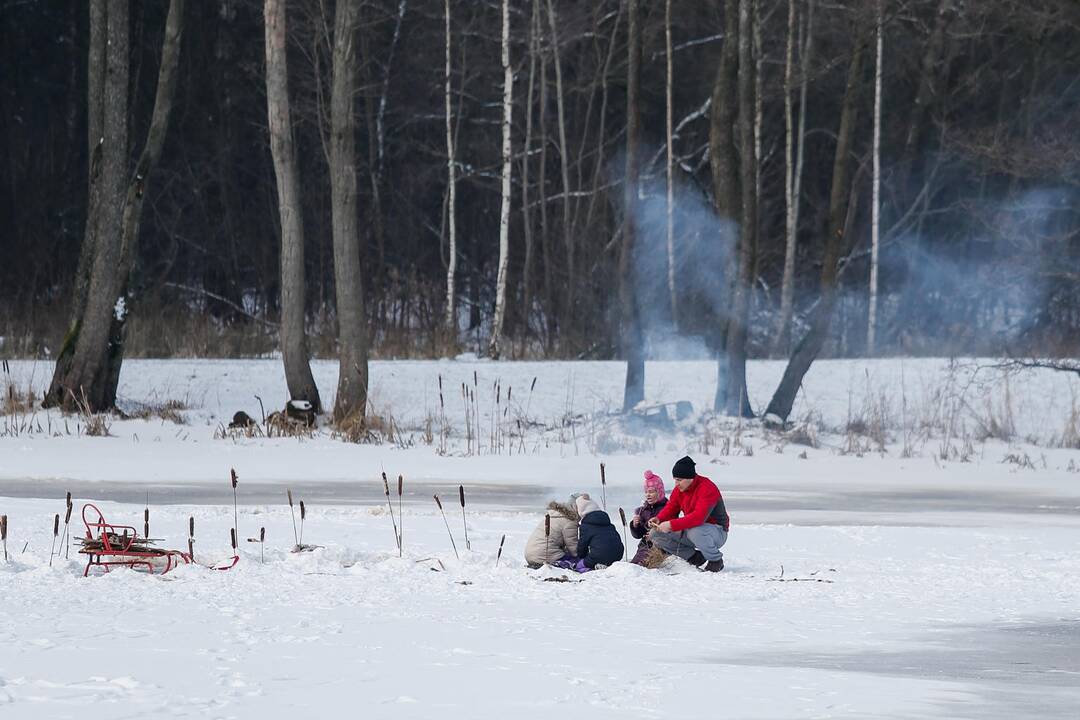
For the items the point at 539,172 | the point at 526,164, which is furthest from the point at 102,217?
the point at 539,172

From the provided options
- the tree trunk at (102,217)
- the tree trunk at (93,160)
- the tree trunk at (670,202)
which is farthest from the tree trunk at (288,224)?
the tree trunk at (670,202)

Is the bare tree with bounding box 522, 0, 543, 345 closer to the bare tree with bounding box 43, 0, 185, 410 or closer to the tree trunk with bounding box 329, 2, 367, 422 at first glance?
the tree trunk with bounding box 329, 2, 367, 422

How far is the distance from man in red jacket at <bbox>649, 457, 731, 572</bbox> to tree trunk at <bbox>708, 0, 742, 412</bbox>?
13.1 meters

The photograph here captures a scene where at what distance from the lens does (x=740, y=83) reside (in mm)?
25406

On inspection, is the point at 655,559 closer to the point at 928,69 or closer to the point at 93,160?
the point at 93,160

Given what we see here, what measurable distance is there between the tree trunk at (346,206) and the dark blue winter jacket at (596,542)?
1253 centimetres

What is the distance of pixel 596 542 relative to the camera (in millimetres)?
11719

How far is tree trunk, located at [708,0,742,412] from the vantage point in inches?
998

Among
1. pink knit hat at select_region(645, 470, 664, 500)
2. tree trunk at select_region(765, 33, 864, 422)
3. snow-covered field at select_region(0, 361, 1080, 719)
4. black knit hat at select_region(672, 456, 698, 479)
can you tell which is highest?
→ tree trunk at select_region(765, 33, 864, 422)

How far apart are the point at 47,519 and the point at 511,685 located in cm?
713

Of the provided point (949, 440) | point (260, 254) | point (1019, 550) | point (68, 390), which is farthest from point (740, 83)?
point (260, 254)

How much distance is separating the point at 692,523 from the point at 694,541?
14 cm

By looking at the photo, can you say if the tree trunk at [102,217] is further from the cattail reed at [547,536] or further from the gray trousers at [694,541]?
the gray trousers at [694,541]

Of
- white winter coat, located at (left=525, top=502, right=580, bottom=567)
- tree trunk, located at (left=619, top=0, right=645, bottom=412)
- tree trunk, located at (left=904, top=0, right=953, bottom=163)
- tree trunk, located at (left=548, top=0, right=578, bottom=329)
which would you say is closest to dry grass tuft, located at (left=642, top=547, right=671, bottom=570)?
white winter coat, located at (left=525, top=502, right=580, bottom=567)
